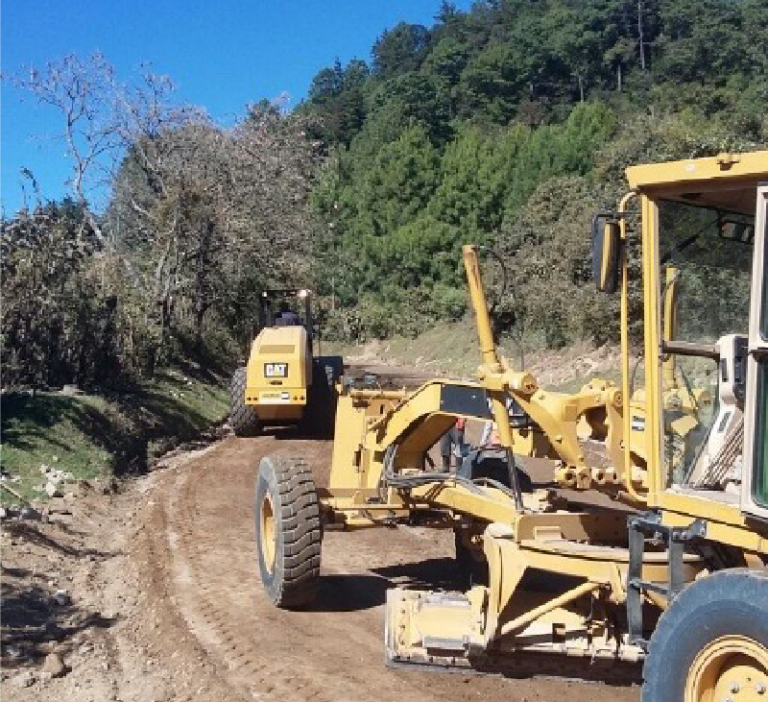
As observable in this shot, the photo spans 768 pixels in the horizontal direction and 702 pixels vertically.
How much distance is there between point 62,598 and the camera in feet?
26.4

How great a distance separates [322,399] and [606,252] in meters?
12.7

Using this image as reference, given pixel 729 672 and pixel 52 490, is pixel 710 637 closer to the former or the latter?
pixel 729 672

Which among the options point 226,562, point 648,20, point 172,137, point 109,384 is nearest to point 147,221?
point 172,137

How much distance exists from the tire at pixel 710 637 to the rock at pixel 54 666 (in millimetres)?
3782

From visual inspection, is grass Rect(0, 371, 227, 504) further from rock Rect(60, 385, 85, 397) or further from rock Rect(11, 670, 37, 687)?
rock Rect(11, 670, 37, 687)

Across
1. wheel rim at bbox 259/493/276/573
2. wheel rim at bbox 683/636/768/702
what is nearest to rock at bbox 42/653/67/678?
wheel rim at bbox 259/493/276/573

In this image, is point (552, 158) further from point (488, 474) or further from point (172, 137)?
point (488, 474)

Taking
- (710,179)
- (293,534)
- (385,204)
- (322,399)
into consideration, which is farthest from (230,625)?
(385,204)

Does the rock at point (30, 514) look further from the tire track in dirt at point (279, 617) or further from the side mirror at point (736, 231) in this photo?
the side mirror at point (736, 231)

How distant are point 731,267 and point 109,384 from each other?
14.3 metres

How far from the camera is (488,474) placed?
24.2 ft

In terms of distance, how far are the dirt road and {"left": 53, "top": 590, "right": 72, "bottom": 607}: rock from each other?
0.42ft

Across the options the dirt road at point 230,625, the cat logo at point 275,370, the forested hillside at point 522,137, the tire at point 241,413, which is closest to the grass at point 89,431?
the tire at point 241,413

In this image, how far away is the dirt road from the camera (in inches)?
236
